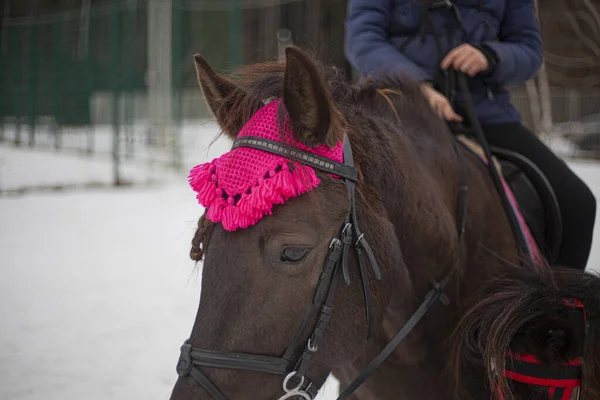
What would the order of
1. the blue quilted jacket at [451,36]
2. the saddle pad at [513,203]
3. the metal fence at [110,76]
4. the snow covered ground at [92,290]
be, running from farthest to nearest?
the metal fence at [110,76], the snow covered ground at [92,290], the blue quilted jacket at [451,36], the saddle pad at [513,203]

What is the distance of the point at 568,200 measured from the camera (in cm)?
213

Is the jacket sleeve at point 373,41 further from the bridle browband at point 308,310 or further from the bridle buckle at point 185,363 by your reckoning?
the bridle buckle at point 185,363

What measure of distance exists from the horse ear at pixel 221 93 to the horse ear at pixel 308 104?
0.22 meters

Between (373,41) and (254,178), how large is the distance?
1.22 meters

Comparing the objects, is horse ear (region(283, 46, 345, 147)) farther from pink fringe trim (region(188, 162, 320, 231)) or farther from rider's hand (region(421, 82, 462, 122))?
rider's hand (region(421, 82, 462, 122))

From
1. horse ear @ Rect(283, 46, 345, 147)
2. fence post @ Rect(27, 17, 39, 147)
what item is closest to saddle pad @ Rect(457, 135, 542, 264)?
horse ear @ Rect(283, 46, 345, 147)

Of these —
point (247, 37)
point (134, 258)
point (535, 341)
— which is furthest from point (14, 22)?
point (535, 341)

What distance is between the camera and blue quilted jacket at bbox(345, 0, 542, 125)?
2.20 metres

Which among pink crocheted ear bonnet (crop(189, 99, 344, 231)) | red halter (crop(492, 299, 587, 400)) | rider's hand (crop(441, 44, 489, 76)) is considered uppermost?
rider's hand (crop(441, 44, 489, 76))

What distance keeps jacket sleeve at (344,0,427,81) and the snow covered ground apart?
0.71 metres

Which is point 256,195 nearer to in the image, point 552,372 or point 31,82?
point 552,372

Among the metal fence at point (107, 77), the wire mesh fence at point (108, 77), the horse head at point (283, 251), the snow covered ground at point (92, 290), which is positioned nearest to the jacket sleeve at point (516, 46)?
the horse head at point (283, 251)

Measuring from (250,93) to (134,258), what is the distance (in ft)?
18.2

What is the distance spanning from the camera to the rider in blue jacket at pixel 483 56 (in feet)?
6.97
